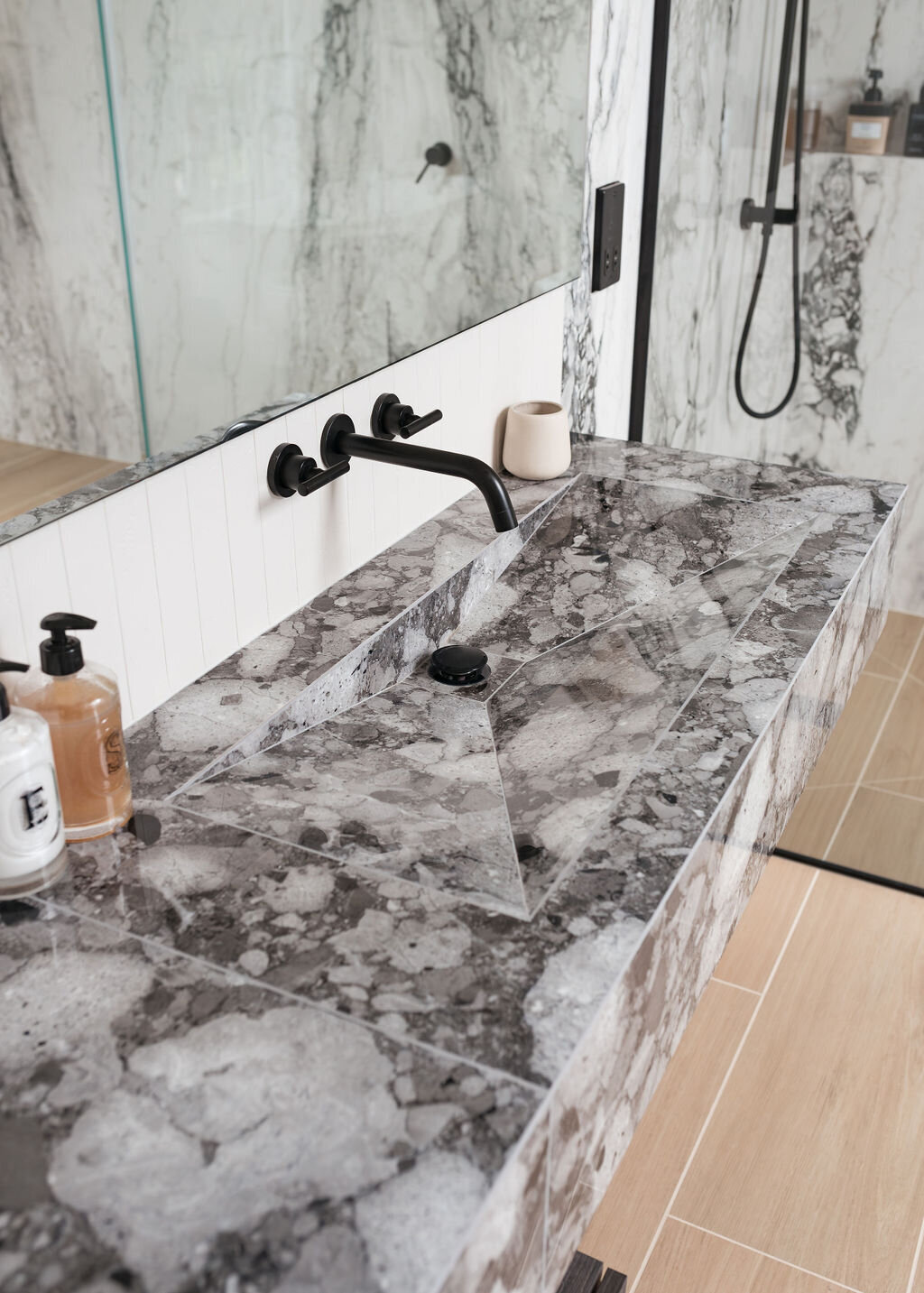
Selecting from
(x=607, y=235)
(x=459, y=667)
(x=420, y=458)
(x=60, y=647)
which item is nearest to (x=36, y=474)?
(x=60, y=647)

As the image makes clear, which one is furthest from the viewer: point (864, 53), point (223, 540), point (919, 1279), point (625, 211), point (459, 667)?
point (625, 211)

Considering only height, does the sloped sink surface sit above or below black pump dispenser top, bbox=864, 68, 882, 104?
below

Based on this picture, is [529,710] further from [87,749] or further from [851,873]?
[851,873]

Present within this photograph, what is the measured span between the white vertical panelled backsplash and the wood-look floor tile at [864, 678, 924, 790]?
1094 mm

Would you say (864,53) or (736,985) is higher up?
(864,53)

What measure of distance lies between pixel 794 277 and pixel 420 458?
1131 millimetres

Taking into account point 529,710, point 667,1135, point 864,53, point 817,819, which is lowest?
point 667,1135

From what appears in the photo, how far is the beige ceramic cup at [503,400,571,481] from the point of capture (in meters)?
1.79

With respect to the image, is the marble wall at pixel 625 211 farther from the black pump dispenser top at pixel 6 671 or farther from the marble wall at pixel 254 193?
the black pump dispenser top at pixel 6 671

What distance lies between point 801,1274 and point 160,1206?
1.29 m

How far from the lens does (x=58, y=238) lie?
0.93 metres

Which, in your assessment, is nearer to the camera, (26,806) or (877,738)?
(26,806)

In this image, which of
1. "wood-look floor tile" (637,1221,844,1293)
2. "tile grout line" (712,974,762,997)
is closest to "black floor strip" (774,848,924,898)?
"tile grout line" (712,974,762,997)

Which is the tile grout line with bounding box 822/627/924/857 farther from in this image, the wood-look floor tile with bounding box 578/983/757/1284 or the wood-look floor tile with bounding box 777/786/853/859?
the wood-look floor tile with bounding box 578/983/757/1284
